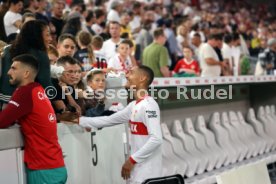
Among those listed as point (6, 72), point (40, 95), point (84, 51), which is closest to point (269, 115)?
point (84, 51)

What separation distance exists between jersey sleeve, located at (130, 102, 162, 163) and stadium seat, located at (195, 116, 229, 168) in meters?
3.24

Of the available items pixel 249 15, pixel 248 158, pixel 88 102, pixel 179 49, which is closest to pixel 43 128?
pixel 88 102

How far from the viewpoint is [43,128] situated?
13.9 ft

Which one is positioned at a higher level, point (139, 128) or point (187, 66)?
point (187, 66)

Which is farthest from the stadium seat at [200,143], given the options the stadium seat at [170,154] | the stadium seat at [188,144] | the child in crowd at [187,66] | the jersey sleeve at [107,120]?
the jersey sleeve at [107,120]

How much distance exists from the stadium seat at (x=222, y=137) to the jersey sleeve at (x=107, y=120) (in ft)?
10.8

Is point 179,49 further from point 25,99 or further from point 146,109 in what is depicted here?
point 25,99

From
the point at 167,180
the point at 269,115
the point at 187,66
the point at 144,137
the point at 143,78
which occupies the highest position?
the point at 143,78

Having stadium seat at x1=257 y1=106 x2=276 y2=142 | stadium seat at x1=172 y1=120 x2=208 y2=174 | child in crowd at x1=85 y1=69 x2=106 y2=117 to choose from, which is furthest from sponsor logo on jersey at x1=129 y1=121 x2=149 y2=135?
stadium seat at x1=257 y1=106 x2=276 y2=142

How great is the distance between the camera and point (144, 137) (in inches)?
189

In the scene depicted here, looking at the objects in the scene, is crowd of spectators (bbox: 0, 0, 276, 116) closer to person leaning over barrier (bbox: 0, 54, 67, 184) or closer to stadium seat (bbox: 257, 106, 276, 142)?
person leaning over barrier (bbox: 0, 54, 67, 184)

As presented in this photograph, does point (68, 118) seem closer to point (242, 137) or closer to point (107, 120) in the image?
point (107, 120)

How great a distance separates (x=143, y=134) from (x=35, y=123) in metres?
0.99

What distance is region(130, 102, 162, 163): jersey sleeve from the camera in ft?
15.3
